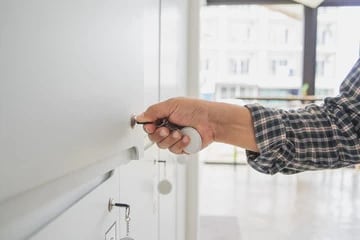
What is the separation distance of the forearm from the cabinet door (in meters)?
0.44

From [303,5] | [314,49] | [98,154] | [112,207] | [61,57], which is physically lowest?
[112,207]

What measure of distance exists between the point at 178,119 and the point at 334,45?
3.82m

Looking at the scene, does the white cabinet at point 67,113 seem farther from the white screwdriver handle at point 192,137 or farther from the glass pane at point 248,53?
the glass pane at point 248,53

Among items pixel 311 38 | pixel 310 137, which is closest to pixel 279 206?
pixel 311 38

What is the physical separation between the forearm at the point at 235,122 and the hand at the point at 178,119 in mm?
19

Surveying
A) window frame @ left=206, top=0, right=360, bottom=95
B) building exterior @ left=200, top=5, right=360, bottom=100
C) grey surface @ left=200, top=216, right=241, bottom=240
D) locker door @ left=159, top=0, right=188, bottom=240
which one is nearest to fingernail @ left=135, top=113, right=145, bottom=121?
locker door @ left=159, top=0, right=188, bottom=240

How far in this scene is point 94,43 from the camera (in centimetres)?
36

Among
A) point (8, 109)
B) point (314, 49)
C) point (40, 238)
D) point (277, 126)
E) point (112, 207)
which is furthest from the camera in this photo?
point (314, 49)

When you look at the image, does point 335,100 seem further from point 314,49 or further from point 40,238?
point 314,49

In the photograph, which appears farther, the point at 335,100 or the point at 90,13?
the point at 335,100

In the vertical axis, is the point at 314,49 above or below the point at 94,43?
above

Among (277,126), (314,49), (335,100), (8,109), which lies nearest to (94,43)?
(8,109)

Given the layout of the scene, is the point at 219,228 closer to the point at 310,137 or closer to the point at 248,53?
the point at 310,137

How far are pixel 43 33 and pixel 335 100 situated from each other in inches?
32.2
